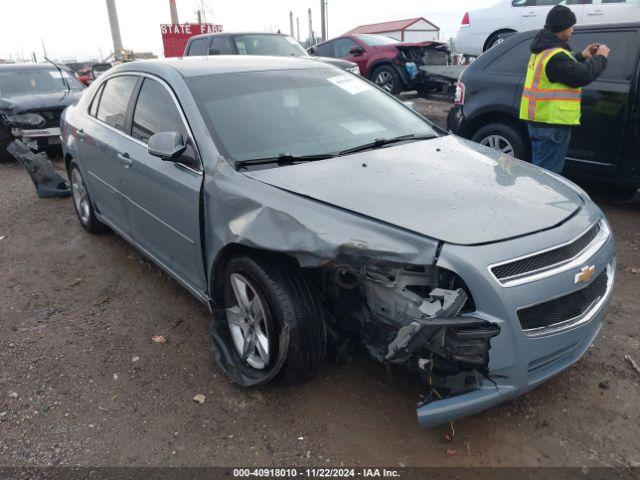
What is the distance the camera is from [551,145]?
4516 mm

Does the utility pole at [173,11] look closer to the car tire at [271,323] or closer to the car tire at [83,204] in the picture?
the car tire at [83,204]

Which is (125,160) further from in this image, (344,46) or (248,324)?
(344,46)

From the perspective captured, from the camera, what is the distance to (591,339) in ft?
8.03

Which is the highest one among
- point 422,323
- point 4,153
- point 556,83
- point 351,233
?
point 556,83

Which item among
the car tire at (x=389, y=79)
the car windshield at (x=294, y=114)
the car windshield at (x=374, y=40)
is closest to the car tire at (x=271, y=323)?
the car windshield at (x=294, y=114)

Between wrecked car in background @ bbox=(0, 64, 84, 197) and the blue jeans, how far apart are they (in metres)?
5.41

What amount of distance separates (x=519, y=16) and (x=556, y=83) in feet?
19.1

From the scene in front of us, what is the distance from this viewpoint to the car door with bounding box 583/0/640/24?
7961 millimetres

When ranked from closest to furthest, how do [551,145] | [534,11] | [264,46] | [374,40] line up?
[551,145], [534,11], [264,46], [374,40]

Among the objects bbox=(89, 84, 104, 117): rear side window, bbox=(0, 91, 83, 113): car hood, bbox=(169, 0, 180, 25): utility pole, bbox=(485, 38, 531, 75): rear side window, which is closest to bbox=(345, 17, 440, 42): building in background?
bbox=(169, 0, 180, 25): utility pole

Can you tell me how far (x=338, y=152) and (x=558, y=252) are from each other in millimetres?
1295

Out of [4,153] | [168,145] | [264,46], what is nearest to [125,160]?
[168,145]

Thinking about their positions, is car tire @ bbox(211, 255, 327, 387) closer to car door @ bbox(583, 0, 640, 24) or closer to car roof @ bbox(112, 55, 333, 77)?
car roof @ bbox(112, 55, 333, 77)

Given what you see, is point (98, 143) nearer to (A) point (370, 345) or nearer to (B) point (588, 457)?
(A) point (370, 345)
